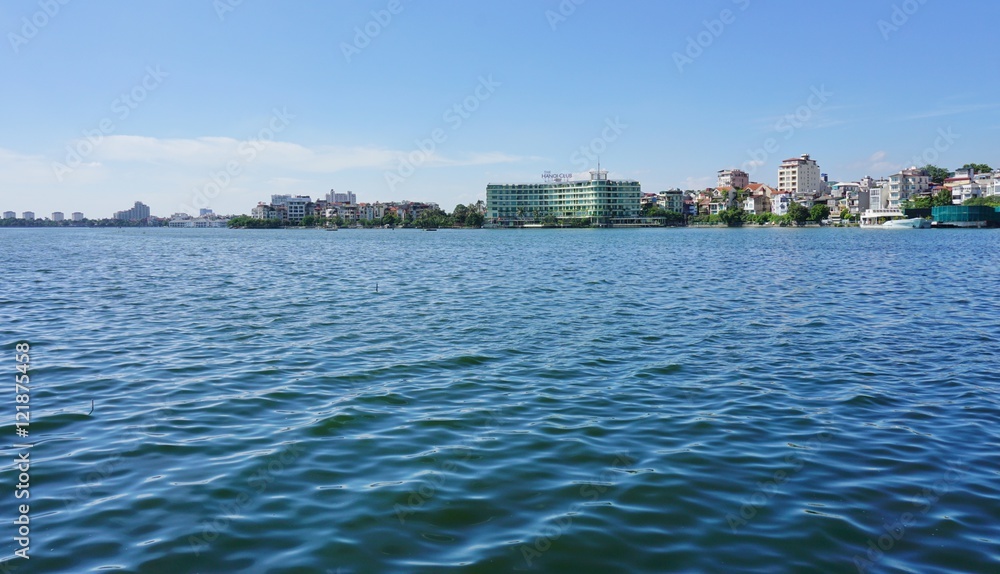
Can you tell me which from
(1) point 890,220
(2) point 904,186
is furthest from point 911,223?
(2) point 904,186

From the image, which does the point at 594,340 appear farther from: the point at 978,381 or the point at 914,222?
the point at 914,222

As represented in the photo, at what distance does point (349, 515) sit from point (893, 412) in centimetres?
806

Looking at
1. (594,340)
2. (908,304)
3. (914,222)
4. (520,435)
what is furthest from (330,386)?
(914,222)

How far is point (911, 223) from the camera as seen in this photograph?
5920 inches

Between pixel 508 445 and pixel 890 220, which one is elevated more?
pixel 890 220

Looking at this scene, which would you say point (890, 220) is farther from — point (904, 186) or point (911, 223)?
point (904, 186)

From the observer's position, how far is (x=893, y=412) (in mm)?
10047

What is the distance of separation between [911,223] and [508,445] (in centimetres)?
16894

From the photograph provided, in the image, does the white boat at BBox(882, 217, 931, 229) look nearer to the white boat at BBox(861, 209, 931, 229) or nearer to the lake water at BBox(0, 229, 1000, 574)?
the white boat at BBox(861, 209, 931, 229)

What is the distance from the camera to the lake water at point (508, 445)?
5854 millimetres

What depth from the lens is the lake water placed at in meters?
5.85

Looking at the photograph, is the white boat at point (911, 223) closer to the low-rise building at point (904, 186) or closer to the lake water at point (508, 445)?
the low-rise building at point (904, 186)

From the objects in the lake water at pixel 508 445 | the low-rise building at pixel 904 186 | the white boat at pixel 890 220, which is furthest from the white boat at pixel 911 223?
the lake water at pixel 508 445

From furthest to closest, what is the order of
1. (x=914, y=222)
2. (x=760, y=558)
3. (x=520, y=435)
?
(x=914, y=222)
(x=520, y=435)
(x=760, y=558)
